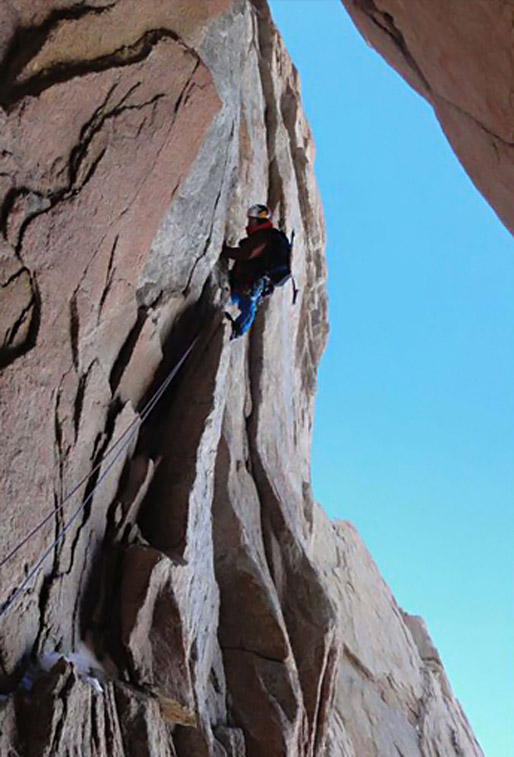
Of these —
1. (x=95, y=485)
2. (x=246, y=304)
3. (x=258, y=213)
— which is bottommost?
(x=95, y=485)

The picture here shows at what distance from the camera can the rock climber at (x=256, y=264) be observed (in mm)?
10688

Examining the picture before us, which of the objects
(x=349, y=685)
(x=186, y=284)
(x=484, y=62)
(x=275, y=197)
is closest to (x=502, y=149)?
(x=484, y=62)

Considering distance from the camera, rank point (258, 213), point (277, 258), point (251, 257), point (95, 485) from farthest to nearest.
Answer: point (258, 213) < point (251, 257) < point (277, 258) < point (95, 485)

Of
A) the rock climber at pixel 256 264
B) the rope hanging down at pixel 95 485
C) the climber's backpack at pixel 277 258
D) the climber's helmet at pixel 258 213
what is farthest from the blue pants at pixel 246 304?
the climber's helmet at pixel 258 213

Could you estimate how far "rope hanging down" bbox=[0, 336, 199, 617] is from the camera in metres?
6.45

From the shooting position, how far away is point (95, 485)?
7.85m

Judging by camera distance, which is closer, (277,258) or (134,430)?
(134,430)

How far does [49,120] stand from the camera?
6738mm

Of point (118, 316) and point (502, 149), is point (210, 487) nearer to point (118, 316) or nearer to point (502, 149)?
point (118, 316)

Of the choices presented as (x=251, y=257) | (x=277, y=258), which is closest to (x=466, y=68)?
(x=277, y=258)

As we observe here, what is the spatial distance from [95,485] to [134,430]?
98 cm

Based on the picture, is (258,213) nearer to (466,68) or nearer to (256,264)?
(256,264)

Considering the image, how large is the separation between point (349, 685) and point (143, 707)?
9.04m

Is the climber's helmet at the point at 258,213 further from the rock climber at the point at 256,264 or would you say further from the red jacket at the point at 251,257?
the red jacket at the point at 251,257
